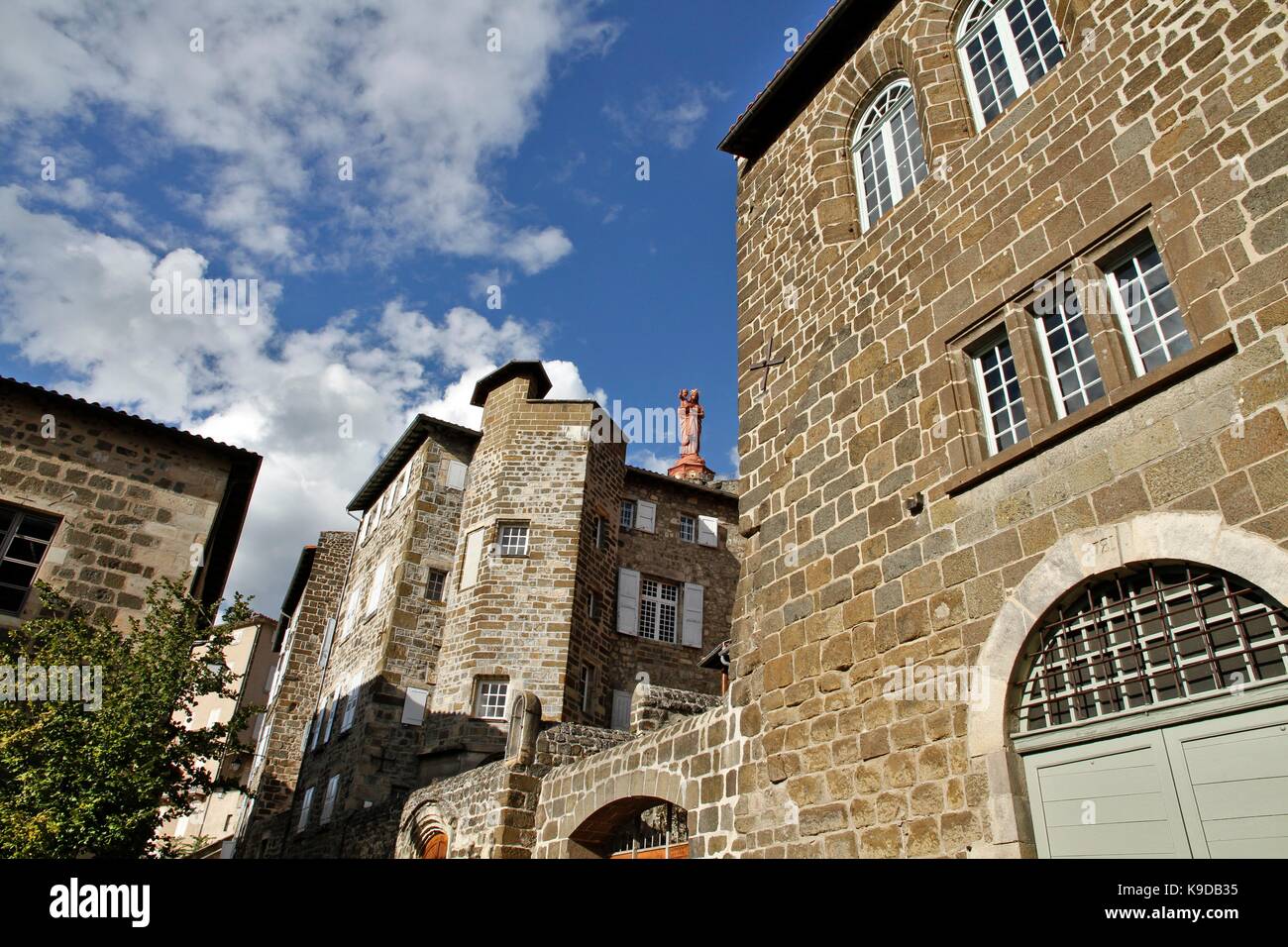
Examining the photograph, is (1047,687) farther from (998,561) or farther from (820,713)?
(820,713)

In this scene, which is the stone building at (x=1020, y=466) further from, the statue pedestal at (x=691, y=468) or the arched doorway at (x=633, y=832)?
the statue pedestal at (x=691, y=468)

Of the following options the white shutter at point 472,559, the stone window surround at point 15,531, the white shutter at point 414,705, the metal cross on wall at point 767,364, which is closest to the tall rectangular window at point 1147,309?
the metal cross on wall at point 767,364

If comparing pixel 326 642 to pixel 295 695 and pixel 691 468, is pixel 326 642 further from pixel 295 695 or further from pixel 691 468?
pixel 691 468

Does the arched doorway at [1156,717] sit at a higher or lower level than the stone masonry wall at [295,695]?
lower

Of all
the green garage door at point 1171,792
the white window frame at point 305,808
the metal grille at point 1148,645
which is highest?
the white window frame at point 305,808

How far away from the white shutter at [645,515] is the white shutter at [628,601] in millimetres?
1441

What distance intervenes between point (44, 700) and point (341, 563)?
17581 mm

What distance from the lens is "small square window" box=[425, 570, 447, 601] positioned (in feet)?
63.2

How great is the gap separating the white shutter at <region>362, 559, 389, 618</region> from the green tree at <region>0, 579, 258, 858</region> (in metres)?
9.69

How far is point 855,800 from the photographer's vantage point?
521 cm

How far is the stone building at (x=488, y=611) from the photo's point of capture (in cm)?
1695

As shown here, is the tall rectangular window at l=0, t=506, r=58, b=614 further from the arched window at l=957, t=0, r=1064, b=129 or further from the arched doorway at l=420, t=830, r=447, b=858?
the arched window at l=957, t=0, r=1064, b=129
